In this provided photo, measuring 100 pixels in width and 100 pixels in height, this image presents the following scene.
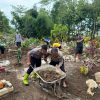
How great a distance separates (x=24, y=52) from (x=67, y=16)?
27.6ft

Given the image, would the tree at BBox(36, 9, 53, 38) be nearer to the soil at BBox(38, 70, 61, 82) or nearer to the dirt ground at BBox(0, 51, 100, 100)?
the dirt ground at BBox(0, 51, 100, 100)

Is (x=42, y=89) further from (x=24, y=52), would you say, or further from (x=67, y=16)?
(x=67, y=16)

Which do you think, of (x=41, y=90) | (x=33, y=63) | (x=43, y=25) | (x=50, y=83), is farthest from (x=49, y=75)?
(x=43, y=25)

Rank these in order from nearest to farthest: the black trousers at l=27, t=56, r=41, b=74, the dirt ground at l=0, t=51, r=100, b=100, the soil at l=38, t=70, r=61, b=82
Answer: the dirt ground at l=0, t=51, r=100, b=100, the soil at l=38, t=70, r=61, b=82, the black trousers at l=27, t=56, r=41, b=74

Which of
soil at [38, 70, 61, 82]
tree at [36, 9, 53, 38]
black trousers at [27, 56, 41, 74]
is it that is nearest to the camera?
soil at [38, 70, 61, 82]

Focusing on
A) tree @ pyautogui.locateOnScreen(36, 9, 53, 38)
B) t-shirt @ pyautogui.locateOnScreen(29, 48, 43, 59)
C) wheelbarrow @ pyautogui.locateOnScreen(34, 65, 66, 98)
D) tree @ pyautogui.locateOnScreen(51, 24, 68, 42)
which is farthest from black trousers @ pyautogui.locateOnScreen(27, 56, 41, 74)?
tree @ pyautogui.locateOnScreen(36, 9, 53, 38)

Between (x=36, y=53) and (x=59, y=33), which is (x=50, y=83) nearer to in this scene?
(x=36, y=53)

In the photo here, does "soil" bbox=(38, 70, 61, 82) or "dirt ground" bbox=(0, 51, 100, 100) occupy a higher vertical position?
"soil" bbox=(38, 70, 61, 82)

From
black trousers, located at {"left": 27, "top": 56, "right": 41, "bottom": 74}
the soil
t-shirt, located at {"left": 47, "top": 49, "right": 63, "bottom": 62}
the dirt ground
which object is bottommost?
the dirt ground

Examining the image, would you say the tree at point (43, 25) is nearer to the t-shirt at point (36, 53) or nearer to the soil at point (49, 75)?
the t-shirt at point (36, 53)

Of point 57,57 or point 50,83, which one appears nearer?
point 50,83

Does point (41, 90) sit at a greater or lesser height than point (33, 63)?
lesser

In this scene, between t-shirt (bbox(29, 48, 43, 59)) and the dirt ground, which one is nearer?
the dirt ground

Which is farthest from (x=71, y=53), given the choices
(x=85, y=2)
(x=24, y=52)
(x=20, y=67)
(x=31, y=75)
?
(x=85, y=2)
